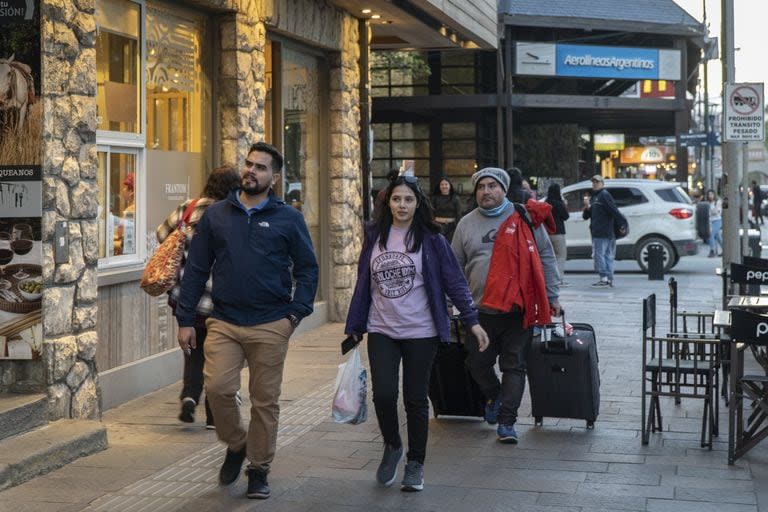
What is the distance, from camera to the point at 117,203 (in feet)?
32.3

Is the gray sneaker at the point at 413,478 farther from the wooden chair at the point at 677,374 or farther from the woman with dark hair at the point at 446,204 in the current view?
the woman with dark hair at the point at 446,204

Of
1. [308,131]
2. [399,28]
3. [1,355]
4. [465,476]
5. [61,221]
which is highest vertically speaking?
[399,28]

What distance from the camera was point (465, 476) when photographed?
7230mm

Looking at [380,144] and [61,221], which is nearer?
[61,221]

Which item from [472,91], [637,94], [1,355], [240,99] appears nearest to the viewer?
[1,355]

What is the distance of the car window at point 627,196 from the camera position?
2356 centimetres

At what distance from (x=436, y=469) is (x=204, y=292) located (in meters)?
2.03

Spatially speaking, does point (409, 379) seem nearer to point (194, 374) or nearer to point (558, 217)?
point (194, 374)

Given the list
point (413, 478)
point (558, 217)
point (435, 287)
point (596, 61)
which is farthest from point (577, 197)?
point (413, 478)

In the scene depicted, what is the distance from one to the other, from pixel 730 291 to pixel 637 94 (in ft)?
83.7

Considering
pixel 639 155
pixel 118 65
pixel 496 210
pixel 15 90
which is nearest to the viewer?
pixel 15 90

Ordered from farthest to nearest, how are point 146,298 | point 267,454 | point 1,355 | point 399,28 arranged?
1. point 399,28
2. point 146,298
3. point 1,355
4. point 267,454

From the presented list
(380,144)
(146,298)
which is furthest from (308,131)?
(380,144)

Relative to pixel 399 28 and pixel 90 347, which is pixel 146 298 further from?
pixel 399 28
